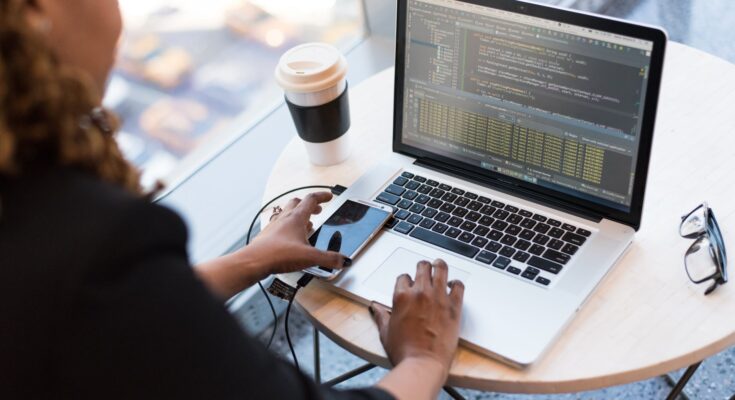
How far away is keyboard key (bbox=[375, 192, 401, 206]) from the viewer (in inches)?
46.8

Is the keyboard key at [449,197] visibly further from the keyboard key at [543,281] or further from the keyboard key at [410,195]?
the keyboard key at [543,281]

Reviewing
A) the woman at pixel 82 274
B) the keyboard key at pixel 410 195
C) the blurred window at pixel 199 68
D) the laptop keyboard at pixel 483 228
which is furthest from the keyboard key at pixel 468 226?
the blurred window at pixel 199 68

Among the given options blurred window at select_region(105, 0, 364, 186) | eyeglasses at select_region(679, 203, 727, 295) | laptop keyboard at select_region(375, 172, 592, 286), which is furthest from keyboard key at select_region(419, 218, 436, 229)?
blurred window at select_region(105, 0, 364, 186)

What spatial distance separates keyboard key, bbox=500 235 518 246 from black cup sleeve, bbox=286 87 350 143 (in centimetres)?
35

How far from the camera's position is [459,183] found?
3.95 ft

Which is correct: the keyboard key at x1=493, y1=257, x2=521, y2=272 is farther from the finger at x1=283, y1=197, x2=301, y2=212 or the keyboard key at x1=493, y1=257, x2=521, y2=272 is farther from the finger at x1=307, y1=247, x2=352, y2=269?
the finger at x1=283, y1=197, x2=301, y2=212

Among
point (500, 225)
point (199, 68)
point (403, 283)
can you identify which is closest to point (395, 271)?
point (403, 283)

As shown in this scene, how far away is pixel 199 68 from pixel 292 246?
102 centimetres

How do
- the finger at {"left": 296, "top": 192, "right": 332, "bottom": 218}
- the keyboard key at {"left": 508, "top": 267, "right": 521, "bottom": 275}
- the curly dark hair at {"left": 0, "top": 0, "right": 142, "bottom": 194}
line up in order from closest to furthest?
1. the curly dark hair at {"left": 0, "top": 0, "right": 142, "bottom": 194}
2. the keyboard key at {"left": 508, "top": 267, "right": 521, "bottom": 275}
3. the finger at {"left": 296, "top": 192, "right": 332, "bottom": 218}

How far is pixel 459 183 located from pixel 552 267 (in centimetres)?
23

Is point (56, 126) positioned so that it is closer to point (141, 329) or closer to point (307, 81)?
point (141, 329)

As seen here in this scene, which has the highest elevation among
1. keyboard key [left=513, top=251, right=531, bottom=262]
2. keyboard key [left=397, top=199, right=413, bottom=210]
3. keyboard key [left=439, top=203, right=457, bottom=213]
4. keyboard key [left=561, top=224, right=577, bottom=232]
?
keyboard key [left=561, top=224, right=577, bottom=232]

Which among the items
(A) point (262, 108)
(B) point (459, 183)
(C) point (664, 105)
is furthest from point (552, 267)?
(A) point (262, 108)

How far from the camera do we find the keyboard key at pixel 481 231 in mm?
1102
